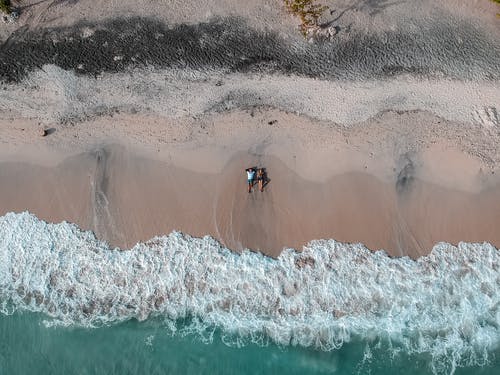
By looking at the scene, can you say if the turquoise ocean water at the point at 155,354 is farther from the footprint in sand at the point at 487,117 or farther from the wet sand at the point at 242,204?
the footprint in sand at the point at 487,117

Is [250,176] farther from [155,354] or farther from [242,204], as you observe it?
[155,354]

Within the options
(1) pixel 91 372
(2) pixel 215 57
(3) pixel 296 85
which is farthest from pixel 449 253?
(1) pixel 91 372

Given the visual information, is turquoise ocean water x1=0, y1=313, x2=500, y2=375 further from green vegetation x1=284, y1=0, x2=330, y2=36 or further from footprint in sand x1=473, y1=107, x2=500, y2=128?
green vegetation x1=284, y1=0, x2=330, y2=36

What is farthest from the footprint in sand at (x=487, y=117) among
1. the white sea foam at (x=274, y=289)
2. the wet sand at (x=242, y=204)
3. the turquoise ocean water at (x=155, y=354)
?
the turquoise ocean water at (x=155, y=354)

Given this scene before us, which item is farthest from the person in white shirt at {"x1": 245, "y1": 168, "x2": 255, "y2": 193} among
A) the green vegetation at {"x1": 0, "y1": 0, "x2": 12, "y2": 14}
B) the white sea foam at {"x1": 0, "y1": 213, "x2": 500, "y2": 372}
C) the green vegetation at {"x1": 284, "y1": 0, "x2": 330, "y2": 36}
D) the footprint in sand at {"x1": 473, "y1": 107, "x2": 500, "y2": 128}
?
the green vegetation at {"x1": 0, "y1": 0, "x2": 12, "y2": 14}

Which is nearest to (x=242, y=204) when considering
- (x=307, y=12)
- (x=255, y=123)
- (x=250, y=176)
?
(x=250, y=176)

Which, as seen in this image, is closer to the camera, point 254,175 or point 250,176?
point 250,176
